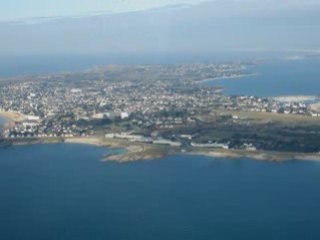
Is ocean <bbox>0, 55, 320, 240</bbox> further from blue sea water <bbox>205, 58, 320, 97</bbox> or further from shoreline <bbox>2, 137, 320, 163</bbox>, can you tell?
blue sea water <bbox>205, 58, 320, 97</bbox>

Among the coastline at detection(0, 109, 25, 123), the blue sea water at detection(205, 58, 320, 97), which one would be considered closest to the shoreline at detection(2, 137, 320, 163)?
the coastline at detection(0, 109, 25, 123)

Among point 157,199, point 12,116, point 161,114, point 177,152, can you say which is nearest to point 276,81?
point 161,114

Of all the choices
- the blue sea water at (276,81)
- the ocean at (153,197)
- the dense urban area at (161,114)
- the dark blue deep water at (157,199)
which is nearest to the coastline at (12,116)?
the dense urban area at (161,114)

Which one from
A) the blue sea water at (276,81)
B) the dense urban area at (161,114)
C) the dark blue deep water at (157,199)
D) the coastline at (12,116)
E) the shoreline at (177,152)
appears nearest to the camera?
the dark blue deep water at (157,199)

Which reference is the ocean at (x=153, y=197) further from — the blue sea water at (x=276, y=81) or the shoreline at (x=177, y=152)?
the blue sea water at (x=276, y=81)

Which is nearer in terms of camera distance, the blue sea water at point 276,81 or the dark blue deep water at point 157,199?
the dark blue deep water at point 157,199

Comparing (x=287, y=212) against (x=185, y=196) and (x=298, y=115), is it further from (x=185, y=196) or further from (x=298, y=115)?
(x=298, y=115)

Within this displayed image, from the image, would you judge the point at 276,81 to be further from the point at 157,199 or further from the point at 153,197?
the point at 157,199
